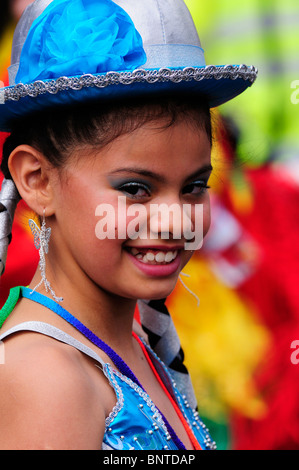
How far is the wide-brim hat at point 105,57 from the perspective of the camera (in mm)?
1350

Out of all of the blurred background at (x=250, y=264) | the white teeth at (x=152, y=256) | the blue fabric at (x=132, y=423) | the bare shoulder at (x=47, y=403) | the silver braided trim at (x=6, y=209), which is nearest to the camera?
the bare shoulder at (x=47, y=403)

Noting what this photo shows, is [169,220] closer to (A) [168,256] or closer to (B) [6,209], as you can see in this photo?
(A) [168,256]

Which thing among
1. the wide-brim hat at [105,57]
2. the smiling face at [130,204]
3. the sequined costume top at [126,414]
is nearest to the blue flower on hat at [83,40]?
the wide-brim hat at [105,57]

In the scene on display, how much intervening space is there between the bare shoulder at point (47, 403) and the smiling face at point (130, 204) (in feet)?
0.79

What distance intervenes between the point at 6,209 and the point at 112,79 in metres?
0.48

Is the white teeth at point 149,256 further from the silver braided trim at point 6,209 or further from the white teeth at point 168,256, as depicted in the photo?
the silver braided trim at point 6,209

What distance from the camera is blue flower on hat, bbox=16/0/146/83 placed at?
4.50 ft

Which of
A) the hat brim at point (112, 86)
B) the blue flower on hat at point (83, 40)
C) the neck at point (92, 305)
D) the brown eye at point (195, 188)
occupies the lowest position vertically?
the neck at point (92, 305)

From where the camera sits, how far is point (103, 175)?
4.58 feet

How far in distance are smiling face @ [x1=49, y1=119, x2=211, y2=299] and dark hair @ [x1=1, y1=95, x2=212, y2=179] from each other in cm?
2

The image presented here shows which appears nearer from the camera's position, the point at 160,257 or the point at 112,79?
the point at 112,79

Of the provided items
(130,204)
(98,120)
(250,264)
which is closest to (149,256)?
(130,204)
